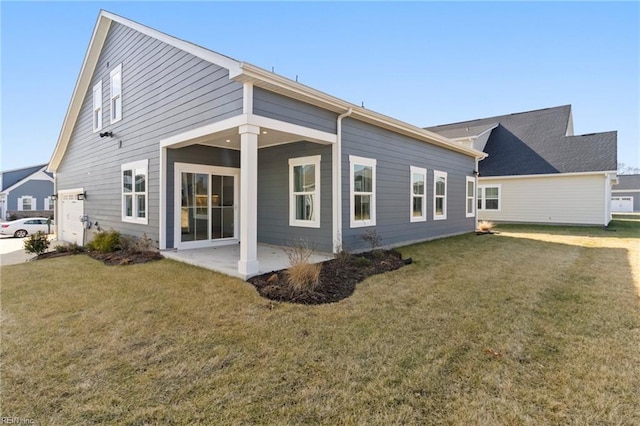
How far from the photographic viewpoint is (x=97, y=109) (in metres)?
11.0

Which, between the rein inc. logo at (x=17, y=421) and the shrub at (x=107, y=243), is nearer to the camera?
the rein inc. logo at (x=17, y=421)

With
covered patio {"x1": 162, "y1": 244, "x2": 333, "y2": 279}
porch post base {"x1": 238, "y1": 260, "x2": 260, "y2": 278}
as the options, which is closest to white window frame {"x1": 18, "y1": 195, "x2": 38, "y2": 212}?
covered patio {"x1": 162, "y1": 244, "x2": 333, "y2": 279}

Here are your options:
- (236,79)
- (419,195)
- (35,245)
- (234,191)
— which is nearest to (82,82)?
(35,245)

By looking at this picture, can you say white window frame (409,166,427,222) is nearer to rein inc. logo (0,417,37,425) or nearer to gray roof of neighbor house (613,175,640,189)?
rein inc. logo (0,417,37,425)

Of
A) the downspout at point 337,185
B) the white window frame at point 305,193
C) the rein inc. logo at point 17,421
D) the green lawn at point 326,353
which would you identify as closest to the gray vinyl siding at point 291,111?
the downspout at point 337,185

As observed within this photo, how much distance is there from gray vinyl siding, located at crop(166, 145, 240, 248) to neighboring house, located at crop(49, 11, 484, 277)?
0.09ft

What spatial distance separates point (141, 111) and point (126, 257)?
13.3ft

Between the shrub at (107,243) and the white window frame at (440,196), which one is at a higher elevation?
the white window frame at (440,196)

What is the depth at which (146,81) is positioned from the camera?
8.59 m

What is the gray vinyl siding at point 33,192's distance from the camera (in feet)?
92.5

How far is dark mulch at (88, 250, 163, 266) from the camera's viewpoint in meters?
7.18

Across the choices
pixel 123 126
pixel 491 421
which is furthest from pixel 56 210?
pixel 491 421

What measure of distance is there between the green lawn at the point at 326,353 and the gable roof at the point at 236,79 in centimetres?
359

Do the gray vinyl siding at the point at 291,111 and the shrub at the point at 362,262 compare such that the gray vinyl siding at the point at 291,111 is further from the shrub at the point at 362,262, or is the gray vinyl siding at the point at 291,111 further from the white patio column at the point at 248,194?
the shrub at the point at 362,262
